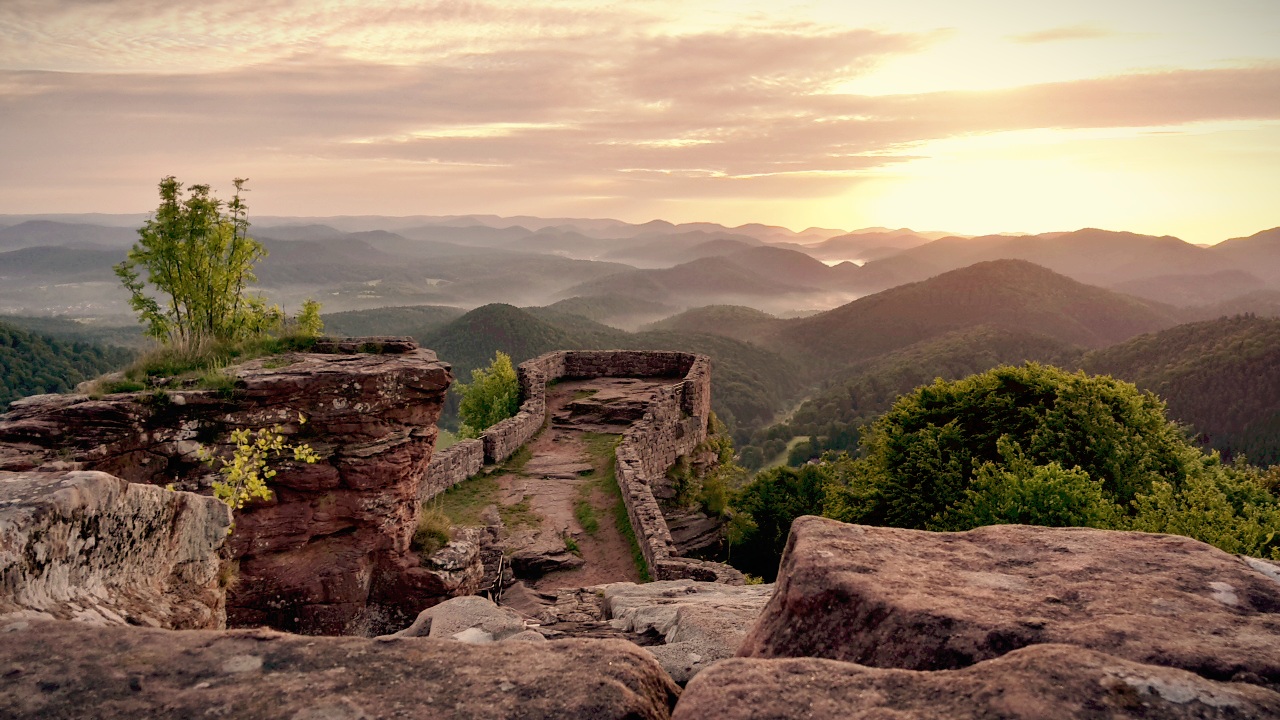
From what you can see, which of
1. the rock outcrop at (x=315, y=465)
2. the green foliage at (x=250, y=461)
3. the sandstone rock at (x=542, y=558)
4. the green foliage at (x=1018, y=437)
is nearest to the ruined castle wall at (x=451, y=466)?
the sandstone rock at (x=542, y=558)

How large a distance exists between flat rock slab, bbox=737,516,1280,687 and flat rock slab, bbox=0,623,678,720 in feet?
2.92

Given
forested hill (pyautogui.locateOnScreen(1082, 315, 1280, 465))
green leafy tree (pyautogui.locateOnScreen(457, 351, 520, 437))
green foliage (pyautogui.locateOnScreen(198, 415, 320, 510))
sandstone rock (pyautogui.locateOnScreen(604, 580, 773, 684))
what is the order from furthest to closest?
forested hill (pyautogui.locateOnScreen(1082, 315, 1280, 465)), green leafy tree (pyautogui.locateOnScreen(457, 351, 520, 437)), green foliage (pyautogui.locateOnScreen(198, 415, 320, 510)), sandstone rock (pyautogui.locateOnScreen(604, 580, 773, 684))

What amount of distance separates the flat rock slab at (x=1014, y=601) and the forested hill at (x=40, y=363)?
69.3m

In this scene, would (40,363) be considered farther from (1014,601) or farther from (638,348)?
(1014,601)

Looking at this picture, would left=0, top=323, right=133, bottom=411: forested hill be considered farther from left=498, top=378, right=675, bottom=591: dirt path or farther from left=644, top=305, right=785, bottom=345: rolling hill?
left=644, top=305, right=785, bottom=345: rolling hill

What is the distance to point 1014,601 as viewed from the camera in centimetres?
351

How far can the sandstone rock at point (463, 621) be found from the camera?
206 inches

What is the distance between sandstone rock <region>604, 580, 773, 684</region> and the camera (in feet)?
15.1

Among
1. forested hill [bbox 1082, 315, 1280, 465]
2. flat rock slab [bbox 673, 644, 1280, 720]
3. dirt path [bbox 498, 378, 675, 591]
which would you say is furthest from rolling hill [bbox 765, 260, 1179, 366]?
flat rock slab [bbox 673, 644, 1280, 720]

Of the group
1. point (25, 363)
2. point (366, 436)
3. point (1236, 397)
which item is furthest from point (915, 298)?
point (366, 436)

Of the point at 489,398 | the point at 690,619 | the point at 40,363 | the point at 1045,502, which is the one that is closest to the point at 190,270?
the point at 690,619

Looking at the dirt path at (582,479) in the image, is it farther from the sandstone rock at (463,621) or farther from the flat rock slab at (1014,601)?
the flat rock slab at (1014,601)

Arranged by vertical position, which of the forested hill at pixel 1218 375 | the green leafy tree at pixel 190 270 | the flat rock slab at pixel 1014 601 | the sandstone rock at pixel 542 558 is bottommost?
the forested hill at pixel 1218 375

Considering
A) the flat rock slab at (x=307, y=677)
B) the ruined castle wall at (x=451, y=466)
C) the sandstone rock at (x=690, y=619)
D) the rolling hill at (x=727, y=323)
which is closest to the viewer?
the flat rock slab at (x=307, y=677)
